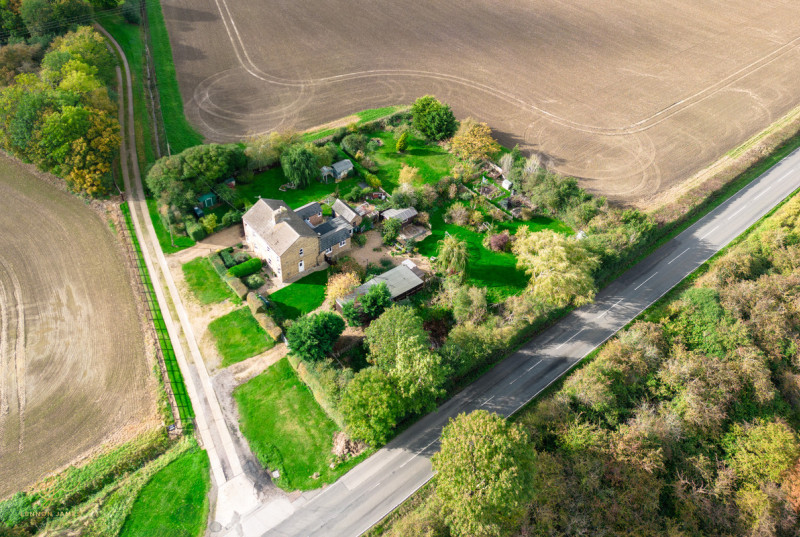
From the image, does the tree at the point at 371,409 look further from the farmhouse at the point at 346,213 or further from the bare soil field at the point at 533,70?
the bare soil field at the point at 533,70

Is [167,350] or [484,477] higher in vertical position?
[484,477]

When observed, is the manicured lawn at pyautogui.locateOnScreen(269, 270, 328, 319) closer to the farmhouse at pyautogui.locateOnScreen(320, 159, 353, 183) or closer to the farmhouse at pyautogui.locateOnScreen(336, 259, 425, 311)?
the farmhouse at pyautogui.locateOnScreen(336, 259, 425, 311)

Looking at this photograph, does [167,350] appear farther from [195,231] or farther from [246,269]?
[195,231]

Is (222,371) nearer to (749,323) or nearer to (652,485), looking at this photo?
(652,485)

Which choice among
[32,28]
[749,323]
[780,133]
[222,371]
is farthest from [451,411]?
[32,28]

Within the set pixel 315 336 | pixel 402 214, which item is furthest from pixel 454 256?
pixel 315 336

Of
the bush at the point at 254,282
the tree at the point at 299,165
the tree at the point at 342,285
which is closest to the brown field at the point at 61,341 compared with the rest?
the bush at the point at 254,282
